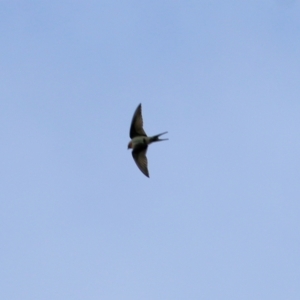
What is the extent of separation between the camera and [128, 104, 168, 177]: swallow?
45.9 m

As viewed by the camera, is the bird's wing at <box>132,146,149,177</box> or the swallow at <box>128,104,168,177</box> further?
the bird's wing at <box>132,146,149,177</box>

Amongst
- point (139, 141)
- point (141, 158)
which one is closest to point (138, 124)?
point (139, 141)

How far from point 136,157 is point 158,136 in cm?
168

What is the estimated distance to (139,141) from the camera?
46.0 metres

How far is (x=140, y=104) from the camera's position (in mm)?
46031

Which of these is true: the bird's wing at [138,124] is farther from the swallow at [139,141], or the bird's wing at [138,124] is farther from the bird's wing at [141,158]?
the bird's wing at [141,158]

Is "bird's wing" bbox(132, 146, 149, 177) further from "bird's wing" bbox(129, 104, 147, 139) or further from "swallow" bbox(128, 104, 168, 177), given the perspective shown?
"bird's wing" bbox(129, 104, 147, 139)

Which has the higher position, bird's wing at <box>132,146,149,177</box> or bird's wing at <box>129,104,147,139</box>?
bird's wing at <box>129,104,147,139</box>

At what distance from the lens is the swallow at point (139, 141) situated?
45906 millimetres

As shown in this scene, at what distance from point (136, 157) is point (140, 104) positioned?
8.23 feet

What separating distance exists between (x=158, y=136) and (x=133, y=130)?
1351 millimetres

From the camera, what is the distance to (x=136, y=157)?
1827 inches

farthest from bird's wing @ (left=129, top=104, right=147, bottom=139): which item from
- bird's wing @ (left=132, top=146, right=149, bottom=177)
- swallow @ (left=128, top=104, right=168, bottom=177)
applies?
bird's wing @ (left=132, top=146, right=149, bottom=177)

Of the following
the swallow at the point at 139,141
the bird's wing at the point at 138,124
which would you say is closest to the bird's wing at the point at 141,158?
the swallow at the point at 139,141
